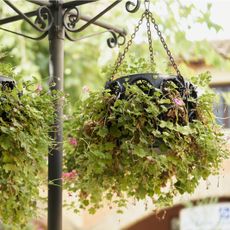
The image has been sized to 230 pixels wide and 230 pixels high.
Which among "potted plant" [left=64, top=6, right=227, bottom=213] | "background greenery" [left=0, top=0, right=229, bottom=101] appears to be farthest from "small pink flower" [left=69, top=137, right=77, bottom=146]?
"background greenery" [left=0, top=0, right=229, bottom=101]

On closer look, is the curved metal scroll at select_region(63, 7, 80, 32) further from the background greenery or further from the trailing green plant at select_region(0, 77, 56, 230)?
the background greenery

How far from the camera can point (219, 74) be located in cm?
505

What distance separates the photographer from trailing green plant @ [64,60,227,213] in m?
1.71

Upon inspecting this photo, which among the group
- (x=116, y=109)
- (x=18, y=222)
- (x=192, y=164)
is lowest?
(x=18, y=222)

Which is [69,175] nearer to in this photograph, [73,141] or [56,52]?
[73,141]

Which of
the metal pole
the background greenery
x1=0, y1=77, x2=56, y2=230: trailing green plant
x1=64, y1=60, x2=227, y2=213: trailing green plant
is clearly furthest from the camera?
the background greenery

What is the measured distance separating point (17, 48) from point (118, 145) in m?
2.32

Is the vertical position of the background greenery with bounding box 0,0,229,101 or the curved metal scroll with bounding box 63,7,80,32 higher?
the background greenery with bounding box 0,0,229,101

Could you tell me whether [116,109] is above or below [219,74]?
below

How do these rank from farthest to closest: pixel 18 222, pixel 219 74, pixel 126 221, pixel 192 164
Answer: pixel 126 221 → pixel 219 74 → pixel 192 164 → pixel 18 222

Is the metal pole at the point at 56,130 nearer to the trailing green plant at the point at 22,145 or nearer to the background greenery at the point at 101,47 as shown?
the trailing green plant at the point at 22,145

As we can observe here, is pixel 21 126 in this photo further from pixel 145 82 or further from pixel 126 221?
pixel 126 221

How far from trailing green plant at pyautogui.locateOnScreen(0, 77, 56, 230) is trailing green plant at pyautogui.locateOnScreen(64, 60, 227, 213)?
14 cm

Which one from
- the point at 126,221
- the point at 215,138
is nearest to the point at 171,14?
the point at 215,138
